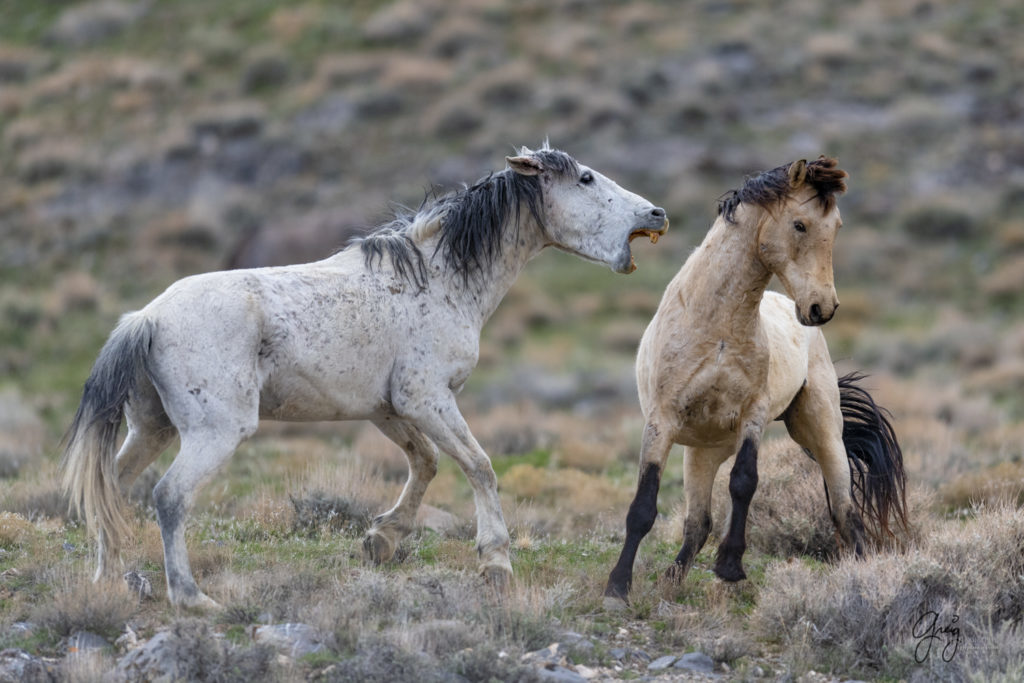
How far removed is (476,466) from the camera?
21.5 feet

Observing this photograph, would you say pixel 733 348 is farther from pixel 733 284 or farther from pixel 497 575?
pixel 497 575

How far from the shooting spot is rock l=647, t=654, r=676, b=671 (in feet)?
18.8

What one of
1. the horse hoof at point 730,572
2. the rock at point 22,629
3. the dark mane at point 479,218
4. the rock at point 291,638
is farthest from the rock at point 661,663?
the rock at point 22,629

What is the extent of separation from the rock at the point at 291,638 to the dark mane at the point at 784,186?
10.9 ft

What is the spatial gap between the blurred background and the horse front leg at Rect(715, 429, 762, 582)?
7783 millimetres

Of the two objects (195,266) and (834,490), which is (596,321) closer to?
(195,266)

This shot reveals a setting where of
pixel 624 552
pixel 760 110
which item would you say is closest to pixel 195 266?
pixel 760 110

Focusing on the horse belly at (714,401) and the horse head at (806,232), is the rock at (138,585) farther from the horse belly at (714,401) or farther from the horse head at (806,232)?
the horse head at (806,232)

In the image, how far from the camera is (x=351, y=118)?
28.0m

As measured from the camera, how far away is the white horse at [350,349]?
588 cm

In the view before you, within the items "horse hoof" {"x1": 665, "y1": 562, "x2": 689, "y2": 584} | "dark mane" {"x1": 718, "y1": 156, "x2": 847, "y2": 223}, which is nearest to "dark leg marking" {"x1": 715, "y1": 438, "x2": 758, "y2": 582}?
"horse hoof" {"x1": 665, "y1": 562, "x2": 689, "y2": 584}

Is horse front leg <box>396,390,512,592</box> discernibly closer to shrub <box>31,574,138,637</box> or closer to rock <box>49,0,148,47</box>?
shrub <box>31,574,138,637</box>

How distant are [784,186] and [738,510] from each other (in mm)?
1848
